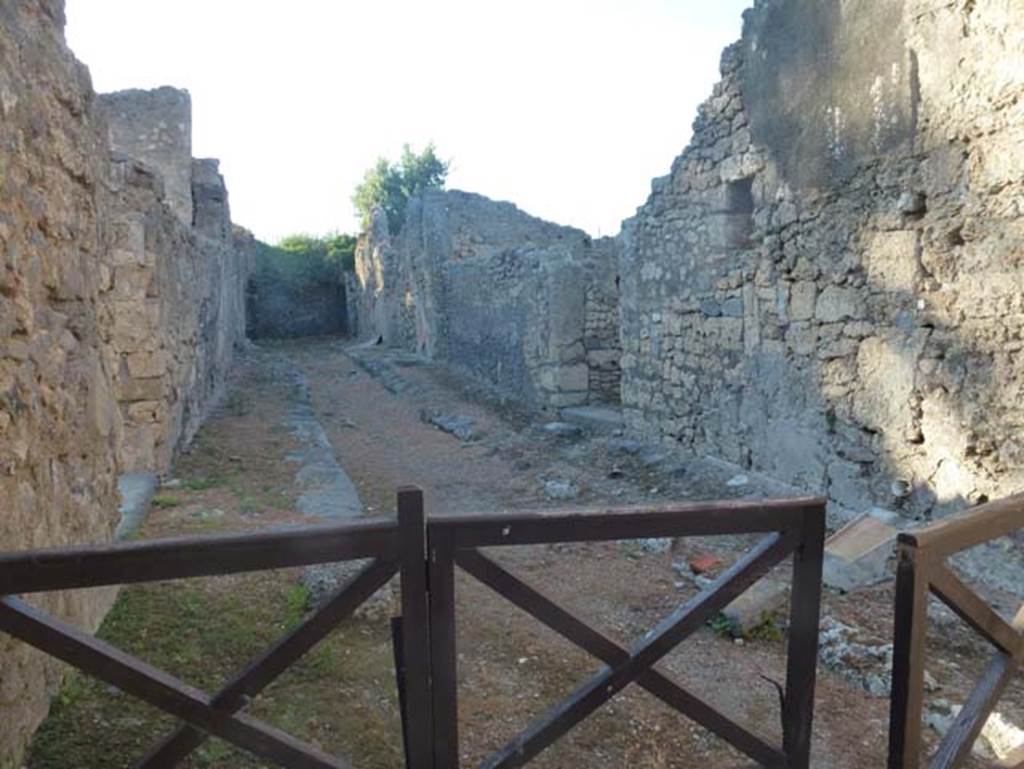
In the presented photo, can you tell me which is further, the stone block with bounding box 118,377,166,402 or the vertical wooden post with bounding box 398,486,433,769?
the stone block with bounding box 118,377,166,402

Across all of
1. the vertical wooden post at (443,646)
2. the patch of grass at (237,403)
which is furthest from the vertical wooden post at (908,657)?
the patch of grass at (237,403)

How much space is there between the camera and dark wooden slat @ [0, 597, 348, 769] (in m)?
1.66

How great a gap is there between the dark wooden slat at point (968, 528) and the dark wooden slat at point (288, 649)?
1214 mm

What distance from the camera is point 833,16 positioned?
5.20 meters

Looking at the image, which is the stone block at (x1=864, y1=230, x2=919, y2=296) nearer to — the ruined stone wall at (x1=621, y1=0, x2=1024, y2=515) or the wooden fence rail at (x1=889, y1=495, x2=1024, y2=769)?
the ruined stone wall at (x1=621, y1=0, x2=1024, y2=515)

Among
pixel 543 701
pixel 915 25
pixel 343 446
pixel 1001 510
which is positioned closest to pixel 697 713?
pixel 1001 510

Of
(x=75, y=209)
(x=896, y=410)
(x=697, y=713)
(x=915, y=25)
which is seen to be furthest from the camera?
(x=896, y=410)

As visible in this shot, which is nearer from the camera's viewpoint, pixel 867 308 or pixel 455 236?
pixel 867 308

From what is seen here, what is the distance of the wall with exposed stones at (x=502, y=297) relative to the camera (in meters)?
10.0

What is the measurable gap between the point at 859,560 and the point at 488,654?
2.20m

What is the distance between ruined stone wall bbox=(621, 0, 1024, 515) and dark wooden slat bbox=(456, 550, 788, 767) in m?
2.77

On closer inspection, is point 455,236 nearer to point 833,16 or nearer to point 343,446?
point 343,446

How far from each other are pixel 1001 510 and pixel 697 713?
957mm

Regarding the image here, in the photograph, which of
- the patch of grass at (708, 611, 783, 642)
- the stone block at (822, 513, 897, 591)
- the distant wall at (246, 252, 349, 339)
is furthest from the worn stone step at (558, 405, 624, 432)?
the distant wall at (246, 252, 349, 339)
